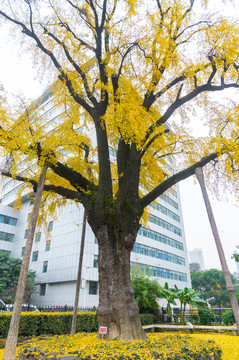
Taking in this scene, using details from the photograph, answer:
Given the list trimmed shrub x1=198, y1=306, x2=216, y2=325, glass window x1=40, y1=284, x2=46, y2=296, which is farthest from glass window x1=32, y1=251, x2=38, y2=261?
trimmed shrub x1=198, y1=306, x2=216, y2=325

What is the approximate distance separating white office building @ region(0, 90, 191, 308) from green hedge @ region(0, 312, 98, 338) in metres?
6.58

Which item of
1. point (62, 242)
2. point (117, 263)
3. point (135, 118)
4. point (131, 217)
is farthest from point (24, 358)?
point (62, 242)

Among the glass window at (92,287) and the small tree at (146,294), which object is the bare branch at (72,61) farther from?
the glass window at (92,287)

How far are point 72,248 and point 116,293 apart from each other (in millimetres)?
18180

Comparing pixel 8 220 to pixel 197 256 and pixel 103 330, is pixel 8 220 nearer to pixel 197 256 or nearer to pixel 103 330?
pixel 103 330

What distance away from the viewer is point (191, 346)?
14.8ft

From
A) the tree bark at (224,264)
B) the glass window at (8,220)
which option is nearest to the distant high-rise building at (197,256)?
the glass window at (8,220)

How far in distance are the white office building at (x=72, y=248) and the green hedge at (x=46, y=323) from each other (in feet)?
21.6

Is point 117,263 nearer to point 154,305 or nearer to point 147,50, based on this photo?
point 147,50

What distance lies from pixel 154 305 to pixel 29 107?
37.6 feet

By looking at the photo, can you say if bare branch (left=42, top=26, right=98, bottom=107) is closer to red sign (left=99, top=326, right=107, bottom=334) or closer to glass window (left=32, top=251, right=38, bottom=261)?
red sign (left=99, top=326, right=107, bottom=334)

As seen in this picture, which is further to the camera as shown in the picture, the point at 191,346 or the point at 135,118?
the point at 135,118

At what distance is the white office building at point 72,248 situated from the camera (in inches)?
874

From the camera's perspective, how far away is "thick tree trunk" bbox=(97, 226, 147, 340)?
17.9 feet
